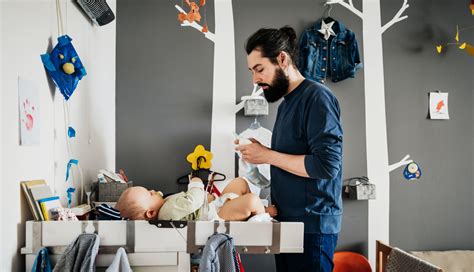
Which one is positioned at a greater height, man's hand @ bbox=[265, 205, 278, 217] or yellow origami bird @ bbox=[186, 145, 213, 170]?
yellow origami bird @ bbox=[186, 145, 213, 170]

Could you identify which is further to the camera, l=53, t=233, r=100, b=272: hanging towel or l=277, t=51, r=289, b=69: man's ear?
l=277, t=51, r=289, b=69: man's ear

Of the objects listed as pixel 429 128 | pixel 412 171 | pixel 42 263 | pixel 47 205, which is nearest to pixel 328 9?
pixel 429 128

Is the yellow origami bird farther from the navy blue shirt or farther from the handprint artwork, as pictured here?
the handprint artwork

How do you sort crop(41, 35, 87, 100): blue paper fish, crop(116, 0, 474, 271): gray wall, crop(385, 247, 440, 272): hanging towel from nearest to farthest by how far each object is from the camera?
crop(41, 35, 87, 100): blue paper fish < crop(385, 247, 440, 272): hanging towel < crop(116, 0, 474, 271): gray wall

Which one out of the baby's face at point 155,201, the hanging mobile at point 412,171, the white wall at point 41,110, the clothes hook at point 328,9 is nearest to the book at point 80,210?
the white wall at point 41,110

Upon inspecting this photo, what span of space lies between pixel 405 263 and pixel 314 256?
86 cm

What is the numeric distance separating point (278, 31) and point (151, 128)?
129 centimetres

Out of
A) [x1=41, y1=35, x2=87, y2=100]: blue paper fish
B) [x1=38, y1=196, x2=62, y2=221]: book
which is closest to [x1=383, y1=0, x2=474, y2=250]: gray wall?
[x1=41, y1=35, x2=87, y2=100]: blue paper fish

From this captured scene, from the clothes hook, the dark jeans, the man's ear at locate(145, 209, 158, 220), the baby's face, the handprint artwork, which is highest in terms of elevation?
the clothes hook

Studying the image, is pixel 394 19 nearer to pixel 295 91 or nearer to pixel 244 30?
pixel 244 30

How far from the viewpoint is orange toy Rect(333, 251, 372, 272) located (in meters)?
2.61

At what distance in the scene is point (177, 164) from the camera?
2.56 m

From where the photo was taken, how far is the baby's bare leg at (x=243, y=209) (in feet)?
4.72

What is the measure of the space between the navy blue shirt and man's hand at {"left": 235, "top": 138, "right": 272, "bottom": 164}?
0.23ft
